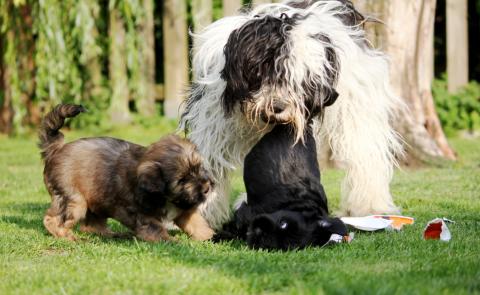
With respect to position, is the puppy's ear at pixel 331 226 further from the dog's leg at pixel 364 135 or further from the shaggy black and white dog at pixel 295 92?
the dog's leg at pixel 364 135

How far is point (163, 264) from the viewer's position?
4.29m

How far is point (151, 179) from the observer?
493 centimetres

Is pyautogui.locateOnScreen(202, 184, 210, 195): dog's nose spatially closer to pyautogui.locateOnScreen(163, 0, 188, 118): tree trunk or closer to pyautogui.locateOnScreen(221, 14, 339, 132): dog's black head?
pyautogui.locateOnScreen(221, 14, 339, 132): dog's black head

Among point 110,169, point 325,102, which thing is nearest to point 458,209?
point 325,102

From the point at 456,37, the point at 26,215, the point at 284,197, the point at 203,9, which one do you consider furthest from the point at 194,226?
the point at 456,37

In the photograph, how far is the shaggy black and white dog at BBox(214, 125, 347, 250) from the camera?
15.4 feet

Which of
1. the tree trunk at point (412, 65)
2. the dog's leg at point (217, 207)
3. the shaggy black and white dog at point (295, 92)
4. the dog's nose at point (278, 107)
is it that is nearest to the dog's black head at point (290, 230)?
the shaggy black and white dog at point (295, 92)

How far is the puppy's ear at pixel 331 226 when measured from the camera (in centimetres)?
473

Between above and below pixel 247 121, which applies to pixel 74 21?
above

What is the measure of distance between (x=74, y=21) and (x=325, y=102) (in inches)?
261

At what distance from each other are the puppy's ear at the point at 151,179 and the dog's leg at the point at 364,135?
4.35 feet

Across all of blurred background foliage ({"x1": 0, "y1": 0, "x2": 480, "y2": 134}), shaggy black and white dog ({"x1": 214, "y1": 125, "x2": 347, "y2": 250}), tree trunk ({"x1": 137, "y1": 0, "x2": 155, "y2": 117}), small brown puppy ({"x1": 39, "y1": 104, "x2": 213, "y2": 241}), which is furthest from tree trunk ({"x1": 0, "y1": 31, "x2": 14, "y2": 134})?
shaggy black and white dog ({"x1": 214, "y1": 125, "x2": 347, "y2": 250})

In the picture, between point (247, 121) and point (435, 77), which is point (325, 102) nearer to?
point (247, 121)

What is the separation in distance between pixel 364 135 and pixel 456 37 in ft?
22.8
